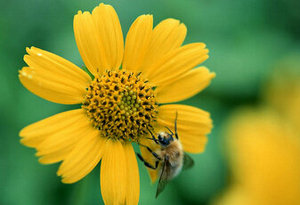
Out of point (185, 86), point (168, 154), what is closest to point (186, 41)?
point (185, 86)

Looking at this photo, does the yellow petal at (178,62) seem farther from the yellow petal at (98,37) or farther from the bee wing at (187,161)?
the bee wing at (187,161)

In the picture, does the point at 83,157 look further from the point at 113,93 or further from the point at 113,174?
the point at 113,93

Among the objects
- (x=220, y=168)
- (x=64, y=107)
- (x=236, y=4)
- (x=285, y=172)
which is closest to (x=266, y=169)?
(x=285, y=172)

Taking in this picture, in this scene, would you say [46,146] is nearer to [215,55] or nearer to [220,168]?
[220,168]

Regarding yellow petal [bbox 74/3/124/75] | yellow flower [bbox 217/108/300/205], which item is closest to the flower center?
yellow petal [bbox 74/3/124/75]

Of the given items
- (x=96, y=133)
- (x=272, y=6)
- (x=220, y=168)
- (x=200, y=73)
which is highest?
(x=272, y=6)
